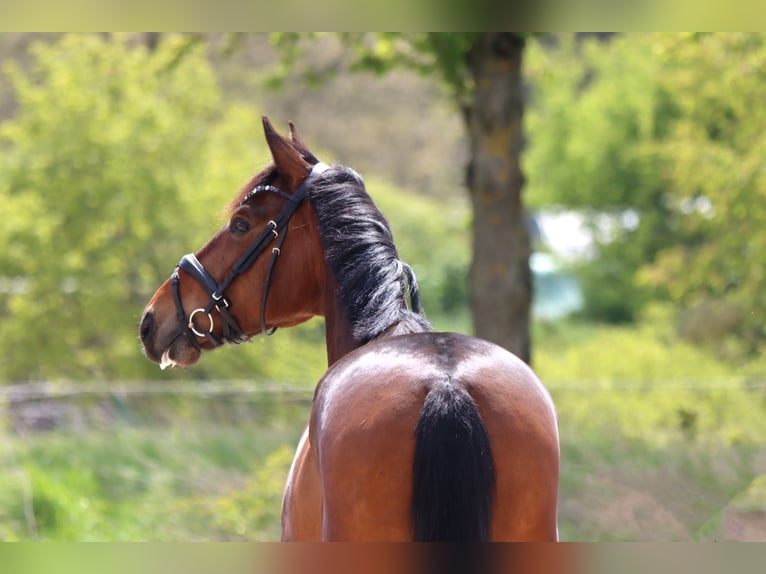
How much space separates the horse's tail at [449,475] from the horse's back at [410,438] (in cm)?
3

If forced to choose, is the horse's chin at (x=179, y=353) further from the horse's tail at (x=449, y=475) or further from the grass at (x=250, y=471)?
the grass at (x=250, y=471)

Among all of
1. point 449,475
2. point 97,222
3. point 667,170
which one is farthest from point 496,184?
point 667,170

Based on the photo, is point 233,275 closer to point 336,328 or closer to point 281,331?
point 336,328

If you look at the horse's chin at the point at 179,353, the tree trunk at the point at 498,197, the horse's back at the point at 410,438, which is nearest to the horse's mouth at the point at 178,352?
the horse's chin at the point at 179,353

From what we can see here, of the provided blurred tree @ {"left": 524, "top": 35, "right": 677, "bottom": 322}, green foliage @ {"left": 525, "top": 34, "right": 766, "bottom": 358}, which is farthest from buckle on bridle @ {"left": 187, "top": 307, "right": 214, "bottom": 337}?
blurred tree @ {"left": 524, "top": 35, "right": 677, "bottom": 322}

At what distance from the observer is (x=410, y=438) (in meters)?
2.53

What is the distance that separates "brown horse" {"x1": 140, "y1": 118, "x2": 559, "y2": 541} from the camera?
98.3 inches

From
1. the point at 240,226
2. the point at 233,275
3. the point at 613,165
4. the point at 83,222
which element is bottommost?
the point at 233,275

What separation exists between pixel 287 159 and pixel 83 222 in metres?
9.02

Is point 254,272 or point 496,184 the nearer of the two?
point 254,272

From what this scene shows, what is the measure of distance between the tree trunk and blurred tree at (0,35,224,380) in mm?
5667

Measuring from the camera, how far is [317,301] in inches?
149

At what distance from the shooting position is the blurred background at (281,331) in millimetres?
7434
